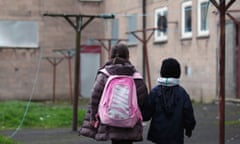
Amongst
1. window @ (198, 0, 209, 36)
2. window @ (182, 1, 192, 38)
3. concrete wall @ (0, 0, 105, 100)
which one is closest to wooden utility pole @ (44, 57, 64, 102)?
concrete wall @ (0, 0, 105, 100)

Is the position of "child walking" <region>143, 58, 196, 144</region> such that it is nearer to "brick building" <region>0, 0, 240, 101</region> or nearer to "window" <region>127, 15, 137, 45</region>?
"brick building" <region>0, 0, 240, 101</region>

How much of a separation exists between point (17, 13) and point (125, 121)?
96.1 ft

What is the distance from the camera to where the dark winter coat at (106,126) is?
666cm

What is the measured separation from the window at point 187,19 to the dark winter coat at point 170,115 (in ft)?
62.4

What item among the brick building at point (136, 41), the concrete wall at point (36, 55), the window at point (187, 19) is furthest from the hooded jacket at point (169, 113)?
the concrete wall at point (36, 55)

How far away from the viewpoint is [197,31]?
2469 cm

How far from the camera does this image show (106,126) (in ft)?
21.9

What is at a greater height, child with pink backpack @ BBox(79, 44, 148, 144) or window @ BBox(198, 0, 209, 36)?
window @ BBox(198, 0, 209, 36)

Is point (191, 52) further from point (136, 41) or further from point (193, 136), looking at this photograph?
point (193, 136)

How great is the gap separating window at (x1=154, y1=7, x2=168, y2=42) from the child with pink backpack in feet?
69.3

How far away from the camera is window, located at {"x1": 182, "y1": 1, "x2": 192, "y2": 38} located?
25516 mm

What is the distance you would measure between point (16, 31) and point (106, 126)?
96.9ft

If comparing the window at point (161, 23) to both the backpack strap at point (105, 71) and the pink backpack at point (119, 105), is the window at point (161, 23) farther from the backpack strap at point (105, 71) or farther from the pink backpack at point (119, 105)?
the pink backpack at point (119, 105)

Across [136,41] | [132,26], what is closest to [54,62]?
[132,26]
